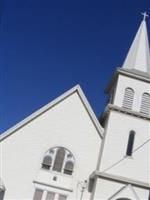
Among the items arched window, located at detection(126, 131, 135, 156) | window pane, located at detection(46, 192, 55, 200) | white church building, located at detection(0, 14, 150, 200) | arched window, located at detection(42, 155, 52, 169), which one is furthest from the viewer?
arched window, located at detection(126, 131, 135, 156)

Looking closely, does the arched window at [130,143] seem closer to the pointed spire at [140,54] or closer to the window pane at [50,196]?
the pointed spire at [140,54]

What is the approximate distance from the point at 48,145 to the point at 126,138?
5379mm

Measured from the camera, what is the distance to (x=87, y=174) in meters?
24.7

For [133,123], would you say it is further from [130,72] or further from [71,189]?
[71,189]

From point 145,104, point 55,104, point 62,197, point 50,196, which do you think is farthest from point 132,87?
point 50,196

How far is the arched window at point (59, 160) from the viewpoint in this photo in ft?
81.0

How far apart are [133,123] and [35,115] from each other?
6.89 meters

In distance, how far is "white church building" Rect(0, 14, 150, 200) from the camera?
23.6 m

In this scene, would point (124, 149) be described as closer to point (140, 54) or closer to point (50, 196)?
point (50, 196)

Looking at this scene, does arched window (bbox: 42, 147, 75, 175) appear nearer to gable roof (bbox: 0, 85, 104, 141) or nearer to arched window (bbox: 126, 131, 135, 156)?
gable roof (bbox: 0, 85, 104, 141)

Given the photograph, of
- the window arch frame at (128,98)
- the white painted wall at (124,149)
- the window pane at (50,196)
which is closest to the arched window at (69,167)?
the window pane at (50,196)

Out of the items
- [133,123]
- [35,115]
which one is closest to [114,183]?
[133,123]

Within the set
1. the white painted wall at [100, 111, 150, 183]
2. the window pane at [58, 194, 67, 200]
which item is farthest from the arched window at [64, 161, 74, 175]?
the white painted wall at [100, 111, 150, 183]

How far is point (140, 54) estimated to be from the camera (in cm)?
3017
